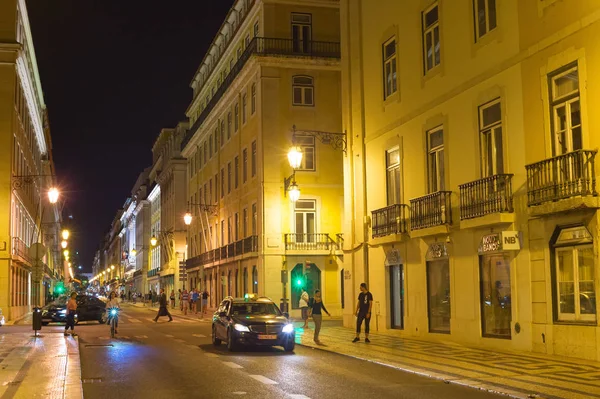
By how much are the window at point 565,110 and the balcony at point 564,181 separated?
0.59 m

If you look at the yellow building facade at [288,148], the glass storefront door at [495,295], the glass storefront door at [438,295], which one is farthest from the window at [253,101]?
the glass storefront door at [495,295]

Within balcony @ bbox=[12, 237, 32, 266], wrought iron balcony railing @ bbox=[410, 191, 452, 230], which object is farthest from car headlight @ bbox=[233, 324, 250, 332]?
balcony @ bbox=[12, 237, 32, 266]

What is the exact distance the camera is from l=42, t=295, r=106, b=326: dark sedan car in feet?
120

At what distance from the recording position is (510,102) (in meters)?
18.9

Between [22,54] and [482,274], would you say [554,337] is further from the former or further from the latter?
[22,54]

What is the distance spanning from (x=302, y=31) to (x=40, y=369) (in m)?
31.2

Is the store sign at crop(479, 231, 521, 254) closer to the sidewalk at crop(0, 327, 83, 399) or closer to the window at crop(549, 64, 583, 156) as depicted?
the window at crop(549, 64, 583, 156)

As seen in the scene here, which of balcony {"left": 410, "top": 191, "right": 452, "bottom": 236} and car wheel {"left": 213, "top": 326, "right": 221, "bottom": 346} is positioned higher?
balcony {"left": 410, "top": 191, "right": 452, "bottom": 236}

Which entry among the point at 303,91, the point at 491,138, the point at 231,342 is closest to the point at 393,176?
the point at 491,138

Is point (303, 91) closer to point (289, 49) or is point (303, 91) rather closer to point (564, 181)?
point (289, 49)

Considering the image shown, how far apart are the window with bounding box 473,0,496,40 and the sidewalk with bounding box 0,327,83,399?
13.4 meters

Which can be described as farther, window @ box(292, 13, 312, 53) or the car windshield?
window @ box(292, 13, 312, 53)

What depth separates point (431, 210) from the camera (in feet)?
74.3

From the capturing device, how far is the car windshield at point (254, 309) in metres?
21.3
